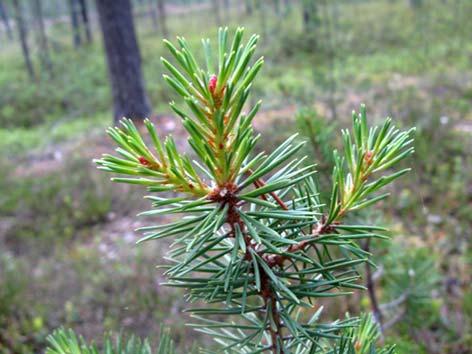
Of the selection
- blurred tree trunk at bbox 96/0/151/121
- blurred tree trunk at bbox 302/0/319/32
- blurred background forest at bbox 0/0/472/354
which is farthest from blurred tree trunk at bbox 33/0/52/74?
blurred tree trunk at bbox 302/0/319/32

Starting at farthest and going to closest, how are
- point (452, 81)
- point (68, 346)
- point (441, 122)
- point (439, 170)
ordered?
point (452, 81)
point (441, 122)
point (439, 170)
point (68, 346)

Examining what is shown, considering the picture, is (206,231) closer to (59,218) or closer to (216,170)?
(216,170)

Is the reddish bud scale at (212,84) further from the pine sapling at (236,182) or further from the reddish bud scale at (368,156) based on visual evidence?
the reddish bud scale at (368,156)

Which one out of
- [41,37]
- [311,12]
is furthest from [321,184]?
[41,37]

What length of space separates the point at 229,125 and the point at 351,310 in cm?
282

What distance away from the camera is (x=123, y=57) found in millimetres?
7062

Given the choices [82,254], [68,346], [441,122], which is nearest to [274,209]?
[68,346]

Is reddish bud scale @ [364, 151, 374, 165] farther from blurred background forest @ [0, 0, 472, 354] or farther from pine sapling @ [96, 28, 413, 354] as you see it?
blurred background forest @ [0, 0, 472, 354]

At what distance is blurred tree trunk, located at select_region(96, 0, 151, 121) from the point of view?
6.88 meters

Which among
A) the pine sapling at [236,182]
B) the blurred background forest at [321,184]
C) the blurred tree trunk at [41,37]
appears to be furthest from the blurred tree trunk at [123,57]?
the blurred tree trunk at [41,37]

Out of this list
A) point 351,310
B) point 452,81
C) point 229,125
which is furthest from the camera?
point 452,81

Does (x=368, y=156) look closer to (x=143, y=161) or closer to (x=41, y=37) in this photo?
(x=143, y=161)

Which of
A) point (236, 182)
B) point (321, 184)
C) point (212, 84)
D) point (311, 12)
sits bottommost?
point (321, 184)

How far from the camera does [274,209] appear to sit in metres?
0.51
